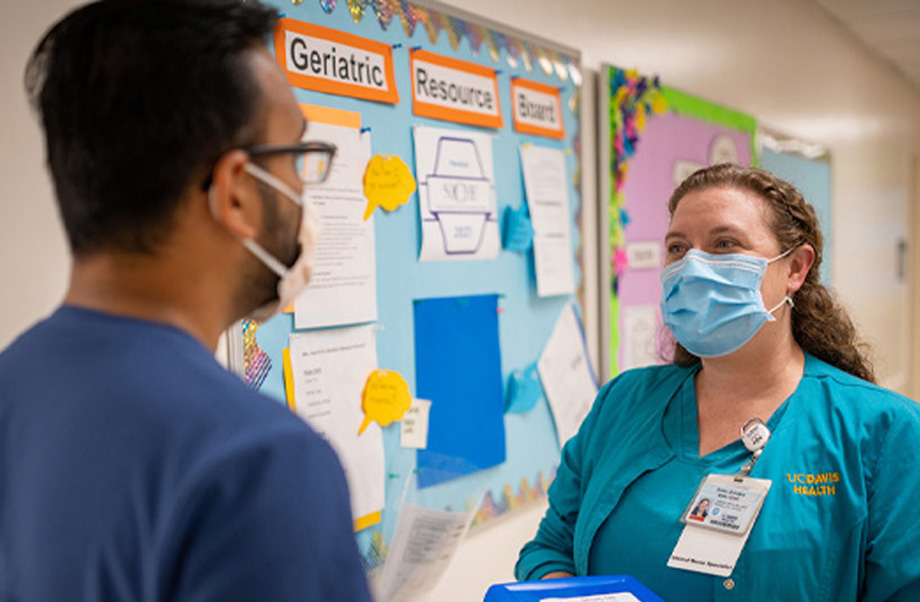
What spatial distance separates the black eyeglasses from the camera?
0.64m

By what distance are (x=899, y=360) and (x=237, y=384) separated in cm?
608

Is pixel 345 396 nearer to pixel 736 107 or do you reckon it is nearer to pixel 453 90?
pixel 453 90

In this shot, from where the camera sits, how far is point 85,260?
2.04ft

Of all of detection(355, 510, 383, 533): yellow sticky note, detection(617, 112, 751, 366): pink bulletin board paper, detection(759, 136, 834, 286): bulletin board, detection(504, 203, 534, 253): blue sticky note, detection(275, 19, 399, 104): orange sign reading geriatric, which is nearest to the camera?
detection(275, 19, 399, 104): orange sign reading geriatric

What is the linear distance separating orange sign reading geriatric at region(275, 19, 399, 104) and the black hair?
75 centimetres

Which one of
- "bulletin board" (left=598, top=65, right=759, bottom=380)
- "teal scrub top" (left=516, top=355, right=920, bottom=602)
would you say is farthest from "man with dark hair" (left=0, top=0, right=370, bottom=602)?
"bulletin board" (left=598, top=65, right=759, bottom=380)

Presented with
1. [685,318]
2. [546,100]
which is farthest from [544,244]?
[685,318]

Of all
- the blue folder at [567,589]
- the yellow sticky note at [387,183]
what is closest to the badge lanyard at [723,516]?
the blue folder at [567,589]

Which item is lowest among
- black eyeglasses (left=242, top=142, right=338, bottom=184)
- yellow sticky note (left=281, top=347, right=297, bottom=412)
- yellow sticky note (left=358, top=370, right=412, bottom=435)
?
yellow sticky note (left=358, top=370, right=412, bottom=435)

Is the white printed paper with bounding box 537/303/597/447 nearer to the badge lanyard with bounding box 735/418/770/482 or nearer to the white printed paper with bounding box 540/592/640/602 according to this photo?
the badge lanyard with bounding box 735/418/770/482

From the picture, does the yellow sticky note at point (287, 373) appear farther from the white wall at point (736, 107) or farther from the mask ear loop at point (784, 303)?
the mask ear loop at point (784, 303)

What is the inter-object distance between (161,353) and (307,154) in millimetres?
223

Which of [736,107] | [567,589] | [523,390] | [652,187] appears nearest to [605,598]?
[567,589]

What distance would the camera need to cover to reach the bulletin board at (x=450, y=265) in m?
1.47
